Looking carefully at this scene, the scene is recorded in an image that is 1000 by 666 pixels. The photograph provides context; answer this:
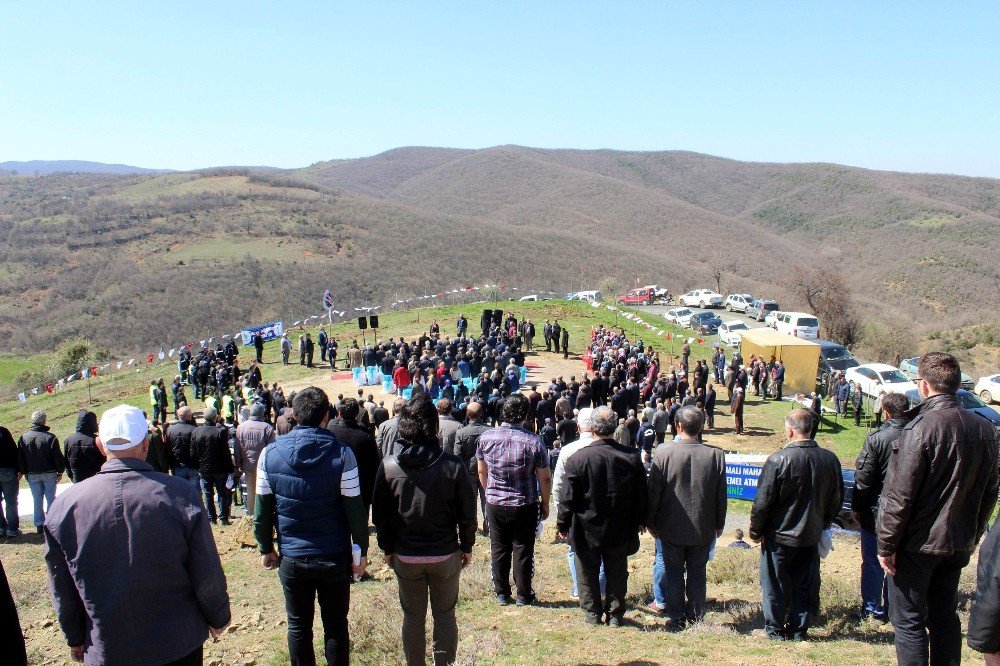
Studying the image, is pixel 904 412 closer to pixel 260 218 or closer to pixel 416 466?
pixel 416 466

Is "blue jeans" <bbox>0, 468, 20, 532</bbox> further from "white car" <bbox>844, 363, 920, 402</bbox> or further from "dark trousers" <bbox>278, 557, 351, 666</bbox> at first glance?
"white car" <bbox>844, 363, 920, 402</bbox>

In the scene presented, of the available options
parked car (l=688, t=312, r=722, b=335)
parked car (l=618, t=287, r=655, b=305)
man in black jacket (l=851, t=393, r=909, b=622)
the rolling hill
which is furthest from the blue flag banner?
the rolling hill

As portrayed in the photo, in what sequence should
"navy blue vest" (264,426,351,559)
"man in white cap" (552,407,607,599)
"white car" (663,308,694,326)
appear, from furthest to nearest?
"white car" (663,308,694,326)
"man in white cap" (552,407,607,599)
"navy blue vest" (264,426,351,559)

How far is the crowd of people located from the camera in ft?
10.6

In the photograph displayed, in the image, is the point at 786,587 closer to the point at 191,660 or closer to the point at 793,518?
the point at 793,518

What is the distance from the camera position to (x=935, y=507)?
405 centimetres

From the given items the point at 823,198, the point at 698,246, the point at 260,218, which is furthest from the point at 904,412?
the point at 823,198

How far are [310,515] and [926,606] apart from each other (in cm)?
362

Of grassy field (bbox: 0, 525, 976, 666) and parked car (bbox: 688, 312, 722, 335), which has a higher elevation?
grassy field (bbox: 0, 525, 976, 666)

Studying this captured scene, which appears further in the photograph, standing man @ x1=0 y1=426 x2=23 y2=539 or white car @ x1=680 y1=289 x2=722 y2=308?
white car @ x1=680 y1=289 x2=722 y2=308

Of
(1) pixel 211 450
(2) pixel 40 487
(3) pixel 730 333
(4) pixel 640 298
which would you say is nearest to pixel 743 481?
(1) pixel 211 450

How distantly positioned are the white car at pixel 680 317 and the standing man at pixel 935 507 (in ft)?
118

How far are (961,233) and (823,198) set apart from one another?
40.2 metres

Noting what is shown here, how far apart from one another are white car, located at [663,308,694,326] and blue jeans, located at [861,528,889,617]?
113 feet
